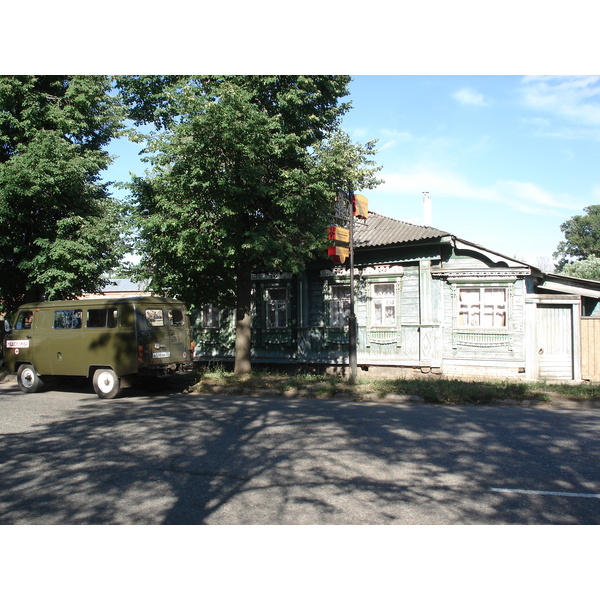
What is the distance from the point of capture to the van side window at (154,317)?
12243 mm

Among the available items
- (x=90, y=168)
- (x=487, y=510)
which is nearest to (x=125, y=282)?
(x=90, y=168)

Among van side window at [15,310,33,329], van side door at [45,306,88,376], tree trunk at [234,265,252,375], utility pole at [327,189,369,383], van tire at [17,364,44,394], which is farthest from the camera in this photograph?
tree trunk at [234,265,252,375]

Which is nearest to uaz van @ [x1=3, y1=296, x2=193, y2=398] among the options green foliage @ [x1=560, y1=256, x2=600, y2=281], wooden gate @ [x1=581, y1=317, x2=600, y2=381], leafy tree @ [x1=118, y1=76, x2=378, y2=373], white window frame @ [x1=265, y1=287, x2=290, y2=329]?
leafy tree @ [x1=118, y1=76, x2=378, y2=373]

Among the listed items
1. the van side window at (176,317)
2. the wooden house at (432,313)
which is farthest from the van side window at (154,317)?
the wooden house at (432,313)

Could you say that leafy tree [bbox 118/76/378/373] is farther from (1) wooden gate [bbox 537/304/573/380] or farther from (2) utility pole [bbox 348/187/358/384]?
(1) wooden gate [bbox 537/304/573/380]

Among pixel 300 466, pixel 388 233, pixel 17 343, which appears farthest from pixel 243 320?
pixel 300 466

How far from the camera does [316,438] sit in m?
7.47

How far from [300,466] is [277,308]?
13408mm

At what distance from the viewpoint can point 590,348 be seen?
15.1 meters

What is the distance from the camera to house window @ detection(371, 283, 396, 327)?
17.1 metres

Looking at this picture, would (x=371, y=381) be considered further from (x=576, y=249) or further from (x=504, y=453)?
(x=576, y=249)

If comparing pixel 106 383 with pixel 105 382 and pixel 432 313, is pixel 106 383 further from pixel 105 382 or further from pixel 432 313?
pixel 432 313

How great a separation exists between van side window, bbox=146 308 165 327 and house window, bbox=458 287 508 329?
29.5 ft

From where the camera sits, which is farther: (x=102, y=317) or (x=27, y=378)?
(x=27, y=378)
